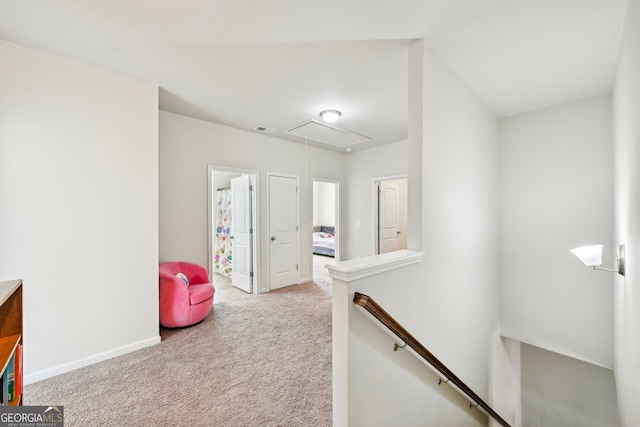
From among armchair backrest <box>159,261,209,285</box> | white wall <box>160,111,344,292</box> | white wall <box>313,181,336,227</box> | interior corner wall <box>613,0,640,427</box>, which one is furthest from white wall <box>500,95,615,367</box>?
white wall <box>313,181,336,227</box>

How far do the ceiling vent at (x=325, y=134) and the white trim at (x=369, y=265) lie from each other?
2623 mm

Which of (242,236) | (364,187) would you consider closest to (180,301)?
(242,236)

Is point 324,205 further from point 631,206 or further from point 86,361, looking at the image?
point 631,206

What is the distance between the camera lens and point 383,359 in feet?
5.36

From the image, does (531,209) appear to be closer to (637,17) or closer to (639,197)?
(639,197)

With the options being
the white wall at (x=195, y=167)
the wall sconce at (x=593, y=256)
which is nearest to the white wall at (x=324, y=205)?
the white wall at (x=195, y=167)

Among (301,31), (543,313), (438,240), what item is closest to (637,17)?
(438,240)

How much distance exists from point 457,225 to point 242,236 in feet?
11.1

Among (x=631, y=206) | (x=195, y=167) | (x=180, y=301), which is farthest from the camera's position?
(x=195, y=167)

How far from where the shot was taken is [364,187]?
5594mm

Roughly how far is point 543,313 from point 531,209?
1.24 metres

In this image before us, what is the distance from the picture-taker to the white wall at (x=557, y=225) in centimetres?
285

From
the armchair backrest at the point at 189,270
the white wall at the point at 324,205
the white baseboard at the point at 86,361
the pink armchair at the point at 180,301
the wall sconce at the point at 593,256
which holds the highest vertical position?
the white wall at the point at 324,205

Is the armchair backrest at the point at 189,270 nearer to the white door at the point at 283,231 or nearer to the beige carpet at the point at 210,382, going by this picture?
the beige carpet at the point at 210,382
